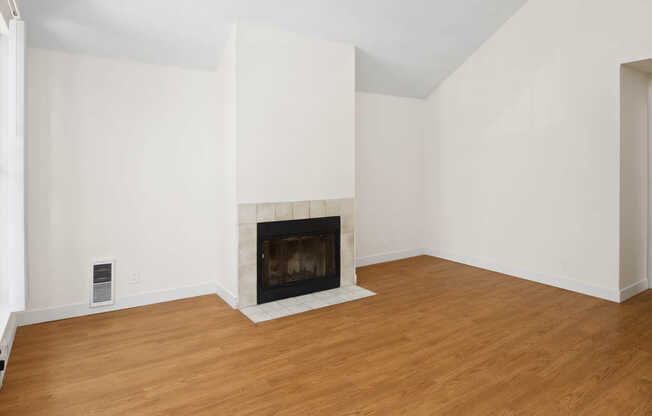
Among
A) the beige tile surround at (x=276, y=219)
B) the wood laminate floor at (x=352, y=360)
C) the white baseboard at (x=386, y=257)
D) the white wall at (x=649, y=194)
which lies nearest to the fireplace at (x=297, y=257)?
the beige tile surround at (x=276, y=219)

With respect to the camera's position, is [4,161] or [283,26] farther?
[283,26]

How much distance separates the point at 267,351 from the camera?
274cm

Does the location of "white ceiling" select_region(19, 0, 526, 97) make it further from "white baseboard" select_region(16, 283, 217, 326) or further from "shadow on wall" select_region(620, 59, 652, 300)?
"white baseboard" select_region(16, 283, 217, 326)

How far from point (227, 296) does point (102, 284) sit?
3.62 feet

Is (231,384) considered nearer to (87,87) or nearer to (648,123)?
(87,87)

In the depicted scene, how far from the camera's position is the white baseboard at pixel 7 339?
7.90 ft

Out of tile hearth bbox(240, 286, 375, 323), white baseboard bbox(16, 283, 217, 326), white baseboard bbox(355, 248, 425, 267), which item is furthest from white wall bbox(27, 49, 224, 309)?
white baseboard bbox(355, 248, 425, 267)

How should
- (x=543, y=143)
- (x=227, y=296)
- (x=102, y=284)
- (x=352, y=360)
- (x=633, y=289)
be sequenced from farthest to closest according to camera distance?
(x=543, y=143), (x=633, y=289), (x=227, y=296), (x=102, y=284), (x=352, y=360)

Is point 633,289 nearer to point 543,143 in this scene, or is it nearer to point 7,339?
point 543,143

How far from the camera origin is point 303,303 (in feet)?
12.2

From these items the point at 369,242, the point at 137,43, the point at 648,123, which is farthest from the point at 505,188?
the point at 137,43

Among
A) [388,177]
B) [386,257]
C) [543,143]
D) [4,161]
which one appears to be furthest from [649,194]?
[4,161]

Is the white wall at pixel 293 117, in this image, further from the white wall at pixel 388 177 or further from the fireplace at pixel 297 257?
the white wall at pixel 388 177

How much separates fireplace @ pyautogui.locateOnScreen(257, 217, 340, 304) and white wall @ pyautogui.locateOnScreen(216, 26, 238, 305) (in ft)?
0.83
